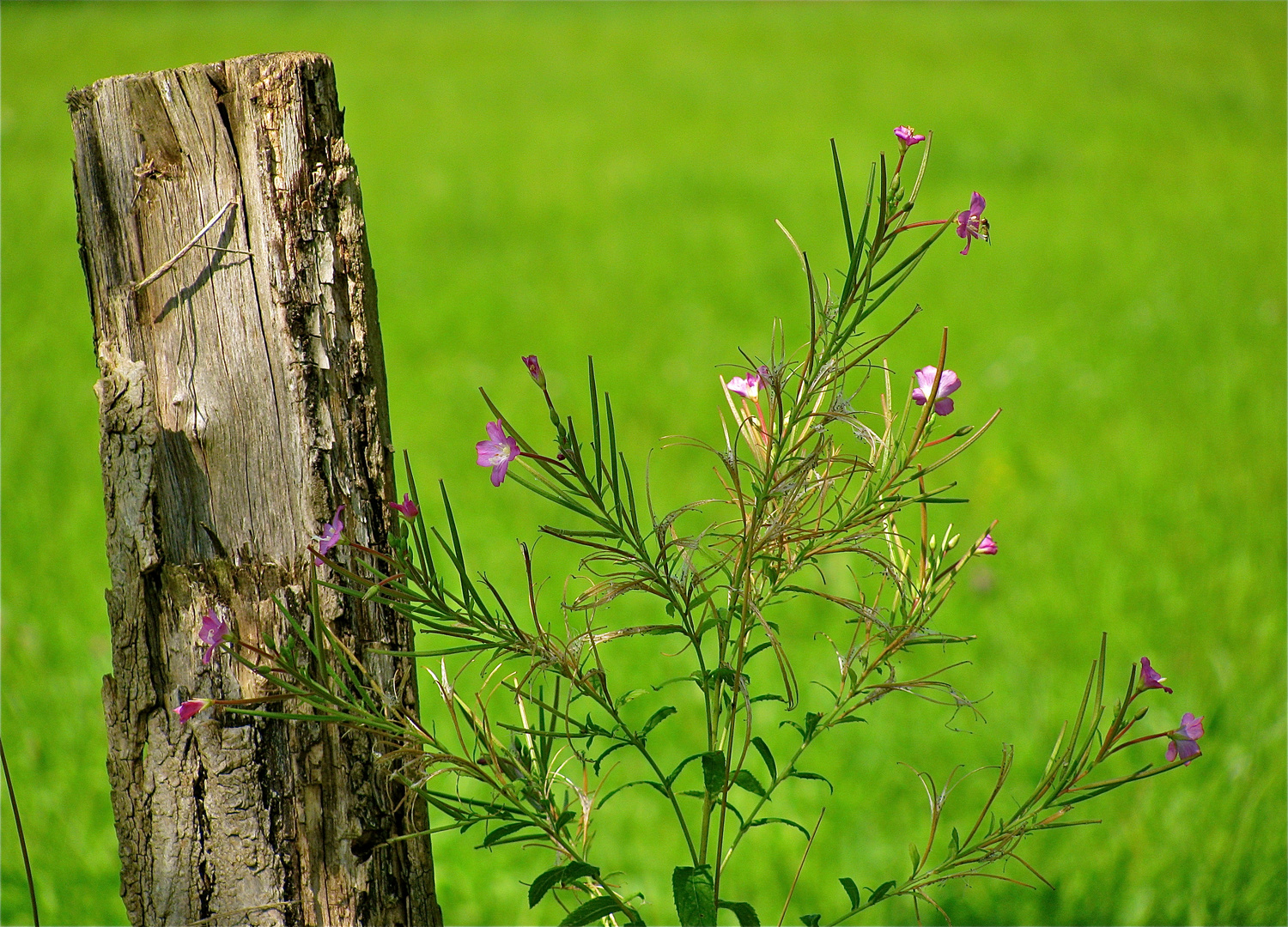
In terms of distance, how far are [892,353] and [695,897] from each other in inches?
185


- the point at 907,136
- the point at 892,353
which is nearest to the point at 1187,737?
Result: the point at 907,136

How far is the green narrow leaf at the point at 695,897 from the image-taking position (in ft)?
3.34

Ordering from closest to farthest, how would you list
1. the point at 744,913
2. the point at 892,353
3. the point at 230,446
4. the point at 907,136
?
the point at 907,136, the point at 744,913, the point at 230,446, the point at 892,353

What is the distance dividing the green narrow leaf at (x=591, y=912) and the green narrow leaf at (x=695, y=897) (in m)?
0.06

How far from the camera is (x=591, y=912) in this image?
38.9 inches

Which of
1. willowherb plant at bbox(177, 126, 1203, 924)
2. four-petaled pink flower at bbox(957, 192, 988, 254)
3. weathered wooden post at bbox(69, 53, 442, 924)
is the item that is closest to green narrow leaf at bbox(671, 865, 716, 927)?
willowherb plant at bbox(177, 126, 1203, 924)

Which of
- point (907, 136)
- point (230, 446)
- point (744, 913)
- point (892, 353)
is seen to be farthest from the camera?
point (892, 353)

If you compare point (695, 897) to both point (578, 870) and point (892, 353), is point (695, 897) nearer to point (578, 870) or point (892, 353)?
point (578, 870)

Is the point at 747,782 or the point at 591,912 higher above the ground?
the point at 747,782

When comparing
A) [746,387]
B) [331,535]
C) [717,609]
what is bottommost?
[717,609]

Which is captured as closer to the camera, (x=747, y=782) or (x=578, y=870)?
(x=578, y=870)

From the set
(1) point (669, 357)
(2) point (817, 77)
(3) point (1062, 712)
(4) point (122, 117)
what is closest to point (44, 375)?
(1) point (669, 357)

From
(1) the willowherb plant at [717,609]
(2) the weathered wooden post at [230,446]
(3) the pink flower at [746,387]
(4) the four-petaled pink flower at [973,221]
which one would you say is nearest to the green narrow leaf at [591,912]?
(1) the willowherb plant at [717,609]

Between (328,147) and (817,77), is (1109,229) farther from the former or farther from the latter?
(328,147)
